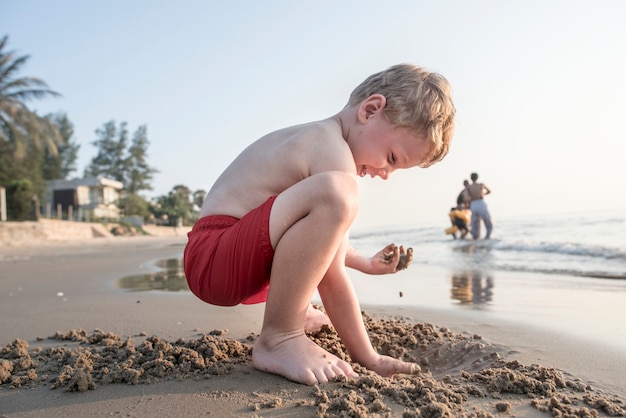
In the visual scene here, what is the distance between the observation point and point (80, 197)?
37750 millimetres

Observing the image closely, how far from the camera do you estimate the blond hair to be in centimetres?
189

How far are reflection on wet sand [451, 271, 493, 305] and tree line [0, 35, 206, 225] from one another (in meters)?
22.3

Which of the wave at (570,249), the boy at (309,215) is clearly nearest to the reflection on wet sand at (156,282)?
the boy at (309,215)

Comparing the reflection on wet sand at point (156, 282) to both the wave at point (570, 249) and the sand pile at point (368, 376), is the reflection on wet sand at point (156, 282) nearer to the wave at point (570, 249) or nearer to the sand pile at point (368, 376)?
the sand pile at point (368, 376)

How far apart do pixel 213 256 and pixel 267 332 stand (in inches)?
13.2

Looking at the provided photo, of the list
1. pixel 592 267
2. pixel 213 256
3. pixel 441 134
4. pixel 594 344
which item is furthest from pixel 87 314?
pixel 592 267

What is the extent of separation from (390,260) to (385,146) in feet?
1.79

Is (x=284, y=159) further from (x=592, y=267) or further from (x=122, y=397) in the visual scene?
(x=592, y=267)

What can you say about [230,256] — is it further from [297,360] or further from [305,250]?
[297,360]

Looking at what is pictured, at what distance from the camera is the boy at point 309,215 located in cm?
157

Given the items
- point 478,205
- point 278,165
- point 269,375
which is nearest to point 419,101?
point 278,165

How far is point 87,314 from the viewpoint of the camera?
288 cm

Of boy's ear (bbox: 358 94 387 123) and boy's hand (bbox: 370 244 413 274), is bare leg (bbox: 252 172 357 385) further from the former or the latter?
boy's hand (bbox: 370 244 413 274)

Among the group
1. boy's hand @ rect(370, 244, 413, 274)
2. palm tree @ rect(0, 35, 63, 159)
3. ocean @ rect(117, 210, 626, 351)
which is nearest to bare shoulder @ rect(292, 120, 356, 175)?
boy's hand @ rect(370, 244, 413, 274)
